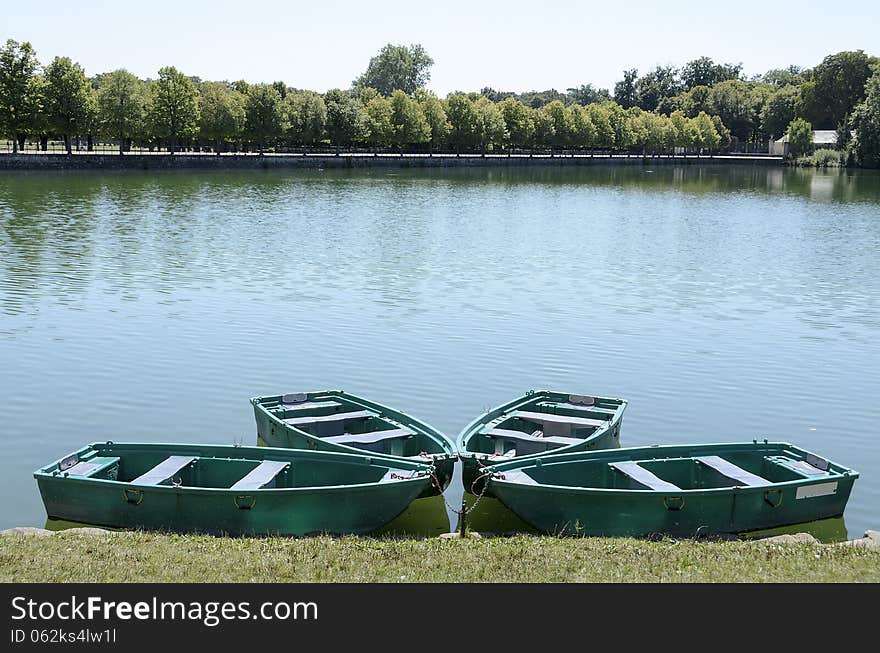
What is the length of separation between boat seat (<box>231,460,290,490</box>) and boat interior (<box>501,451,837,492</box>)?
12.2ft

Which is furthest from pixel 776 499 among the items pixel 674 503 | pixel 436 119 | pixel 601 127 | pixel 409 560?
pixel 601 127

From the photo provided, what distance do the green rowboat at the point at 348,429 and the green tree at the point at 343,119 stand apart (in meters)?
114

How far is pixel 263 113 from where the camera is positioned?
121125 mm

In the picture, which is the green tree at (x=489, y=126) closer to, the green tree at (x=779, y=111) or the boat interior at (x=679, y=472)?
the green tree at (x=779, y=111)

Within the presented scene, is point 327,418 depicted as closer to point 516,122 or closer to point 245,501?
point 245,501

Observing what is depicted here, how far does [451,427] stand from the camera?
2069cm

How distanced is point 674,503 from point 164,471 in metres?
8.11

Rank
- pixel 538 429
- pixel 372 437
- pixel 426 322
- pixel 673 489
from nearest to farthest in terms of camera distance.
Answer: pixel 673 489 → pixel 372 437 → pixel 538 429 → pixel 426 322

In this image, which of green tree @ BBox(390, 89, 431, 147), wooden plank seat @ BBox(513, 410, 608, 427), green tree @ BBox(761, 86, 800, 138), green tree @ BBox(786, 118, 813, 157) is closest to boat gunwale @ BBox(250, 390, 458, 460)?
wooden plank seat @ BBox(513, 410, 608, 427)

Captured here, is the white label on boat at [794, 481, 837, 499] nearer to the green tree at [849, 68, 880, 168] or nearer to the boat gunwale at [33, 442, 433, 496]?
the boat gunwale at [33, 442, 433, 496]

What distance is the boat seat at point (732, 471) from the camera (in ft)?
51.1

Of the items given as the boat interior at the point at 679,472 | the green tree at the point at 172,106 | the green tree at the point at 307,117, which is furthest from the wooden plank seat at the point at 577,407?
the green tree at the point at 307,117

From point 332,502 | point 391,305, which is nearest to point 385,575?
point 332,502
